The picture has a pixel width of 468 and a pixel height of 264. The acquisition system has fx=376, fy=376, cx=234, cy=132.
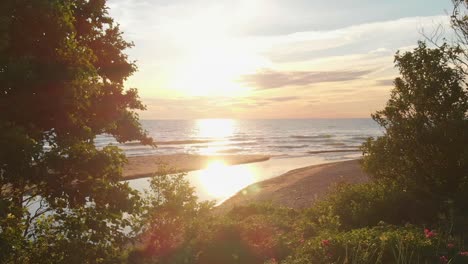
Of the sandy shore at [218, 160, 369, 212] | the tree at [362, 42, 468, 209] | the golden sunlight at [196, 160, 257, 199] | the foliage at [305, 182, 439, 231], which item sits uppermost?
the tree at [362, 42, 468, 209]

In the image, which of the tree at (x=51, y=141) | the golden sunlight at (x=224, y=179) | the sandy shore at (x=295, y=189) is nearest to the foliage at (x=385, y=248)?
the tree at (x=51, y=141)

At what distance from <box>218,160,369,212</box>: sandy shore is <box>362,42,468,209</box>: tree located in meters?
5.73

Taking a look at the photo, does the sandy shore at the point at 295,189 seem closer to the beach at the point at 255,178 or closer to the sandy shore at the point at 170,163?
the beach at the point at 255,178

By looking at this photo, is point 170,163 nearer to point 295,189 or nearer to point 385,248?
point 295,189

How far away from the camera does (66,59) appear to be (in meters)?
7.80

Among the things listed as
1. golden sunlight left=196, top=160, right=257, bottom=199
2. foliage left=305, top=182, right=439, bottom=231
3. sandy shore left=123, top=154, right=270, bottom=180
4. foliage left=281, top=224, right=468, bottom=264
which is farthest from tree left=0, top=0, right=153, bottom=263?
sandy shore left=123, top=154, right=270, bottom=180

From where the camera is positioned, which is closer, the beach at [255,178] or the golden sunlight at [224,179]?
the beach at [255,178]

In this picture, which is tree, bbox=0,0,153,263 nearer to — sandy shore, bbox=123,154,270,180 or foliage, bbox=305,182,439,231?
foliage, bbox=305,182,439,231

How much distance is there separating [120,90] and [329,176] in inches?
1010

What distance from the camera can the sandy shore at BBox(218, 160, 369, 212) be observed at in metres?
23.2

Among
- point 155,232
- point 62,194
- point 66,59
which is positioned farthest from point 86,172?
point 155,232

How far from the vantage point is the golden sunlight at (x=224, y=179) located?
98.8 ft

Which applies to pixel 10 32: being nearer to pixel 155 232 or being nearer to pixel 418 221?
pixel 155 232

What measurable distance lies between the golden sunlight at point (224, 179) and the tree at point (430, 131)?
14738 millimetres
